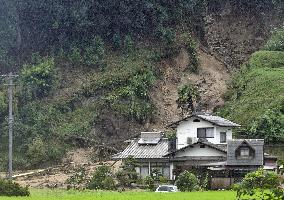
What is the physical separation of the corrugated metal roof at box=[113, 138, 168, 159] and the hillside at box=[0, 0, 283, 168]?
7.83 meters

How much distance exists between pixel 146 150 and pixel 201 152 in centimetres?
358

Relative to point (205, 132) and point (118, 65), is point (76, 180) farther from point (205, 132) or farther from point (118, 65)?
point (118, 65)

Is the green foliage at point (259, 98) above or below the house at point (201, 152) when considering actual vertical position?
above

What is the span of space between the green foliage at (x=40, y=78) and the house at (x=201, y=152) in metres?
13.4

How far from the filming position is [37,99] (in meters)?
50.8

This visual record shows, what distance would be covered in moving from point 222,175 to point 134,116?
1720 centimetres

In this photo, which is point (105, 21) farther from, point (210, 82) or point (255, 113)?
point (255, 113)

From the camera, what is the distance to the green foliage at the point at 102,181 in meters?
31.9

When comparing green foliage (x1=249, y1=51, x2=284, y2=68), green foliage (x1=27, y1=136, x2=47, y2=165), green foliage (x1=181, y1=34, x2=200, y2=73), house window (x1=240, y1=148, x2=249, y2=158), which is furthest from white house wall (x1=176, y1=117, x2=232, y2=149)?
green foliage (x1=181, y1=34, x2=200, y2=73)

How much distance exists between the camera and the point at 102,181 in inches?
1271

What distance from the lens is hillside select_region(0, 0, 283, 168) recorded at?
47719 mm

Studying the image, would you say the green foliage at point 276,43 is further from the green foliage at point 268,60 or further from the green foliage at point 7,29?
the green foliage at point 7,29

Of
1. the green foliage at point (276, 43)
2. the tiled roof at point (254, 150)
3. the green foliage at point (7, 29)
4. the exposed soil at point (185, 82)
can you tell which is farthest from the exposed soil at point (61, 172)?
the green foliage at point (276, 43)

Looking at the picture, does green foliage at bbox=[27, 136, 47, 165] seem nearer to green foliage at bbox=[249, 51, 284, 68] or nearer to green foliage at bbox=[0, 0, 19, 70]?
A: green foliage at bbox=[0, 0, 19, 70]
